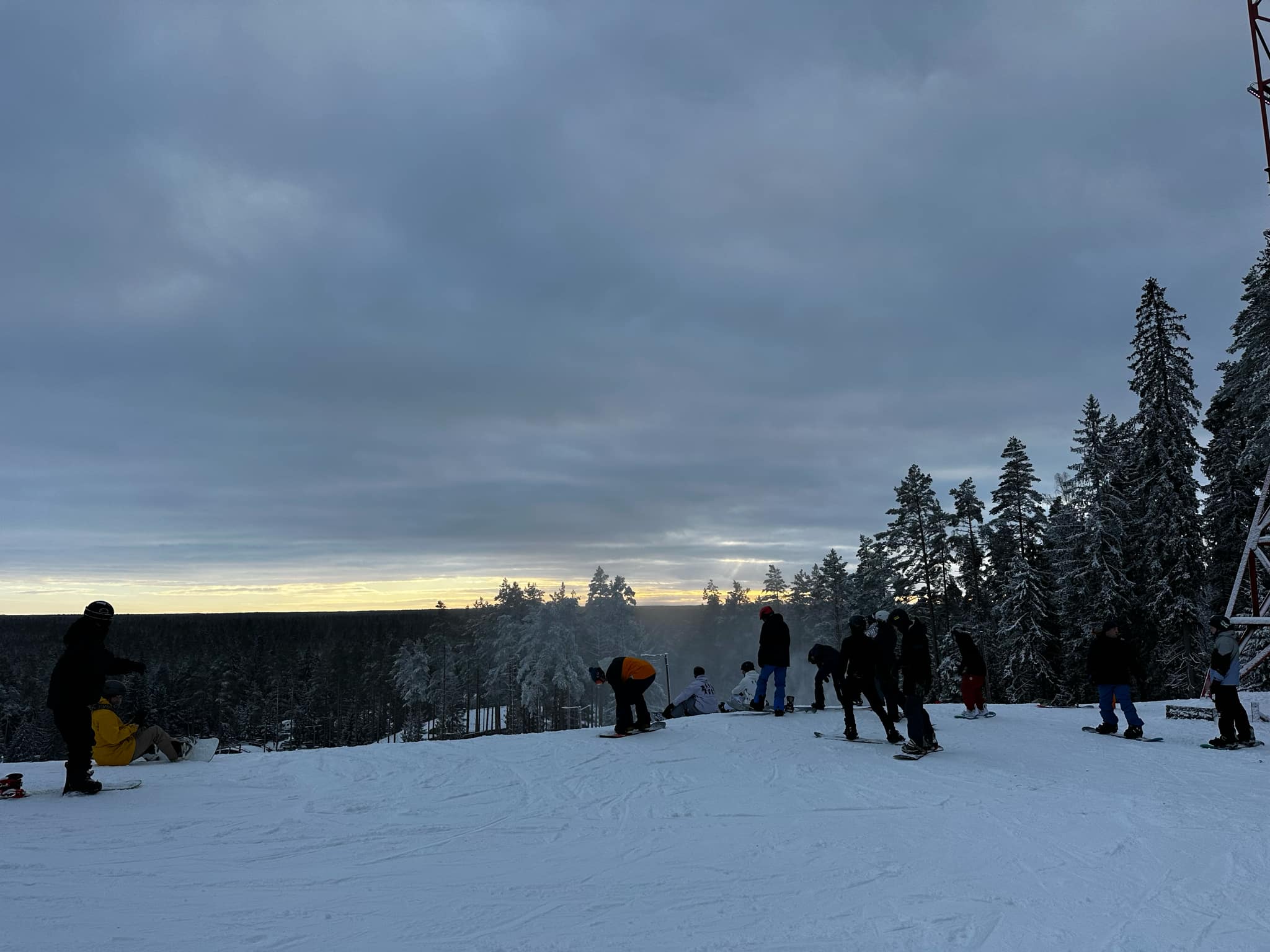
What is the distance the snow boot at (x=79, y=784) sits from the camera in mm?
8695

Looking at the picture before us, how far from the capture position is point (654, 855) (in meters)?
6.48

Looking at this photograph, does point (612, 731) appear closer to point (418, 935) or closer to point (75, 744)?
point (75, 744)

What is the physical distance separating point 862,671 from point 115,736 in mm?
10871

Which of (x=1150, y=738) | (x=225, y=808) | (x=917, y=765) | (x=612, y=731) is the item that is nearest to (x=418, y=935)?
(x=225, y=808)

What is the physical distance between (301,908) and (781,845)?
4.00 metres

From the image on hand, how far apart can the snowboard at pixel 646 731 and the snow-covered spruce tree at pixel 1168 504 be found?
27143 mm

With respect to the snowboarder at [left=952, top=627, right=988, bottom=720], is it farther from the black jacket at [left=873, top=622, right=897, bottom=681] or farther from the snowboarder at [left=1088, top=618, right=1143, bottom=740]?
the black jacket at [left=873, top=622, right=897, bottom=681]

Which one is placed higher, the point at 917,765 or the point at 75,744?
the point at 75,744

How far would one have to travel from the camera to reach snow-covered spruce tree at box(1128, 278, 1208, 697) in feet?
100

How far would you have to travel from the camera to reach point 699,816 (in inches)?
308

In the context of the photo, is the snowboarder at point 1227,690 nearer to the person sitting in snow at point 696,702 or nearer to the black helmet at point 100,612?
the person sitting in snow at point 696,702

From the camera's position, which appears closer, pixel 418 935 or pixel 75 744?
pixel 418 935

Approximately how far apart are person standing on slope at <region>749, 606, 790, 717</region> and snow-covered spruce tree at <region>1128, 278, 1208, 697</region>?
24.8 meters

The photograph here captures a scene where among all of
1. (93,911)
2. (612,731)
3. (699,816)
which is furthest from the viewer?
(612,731)
